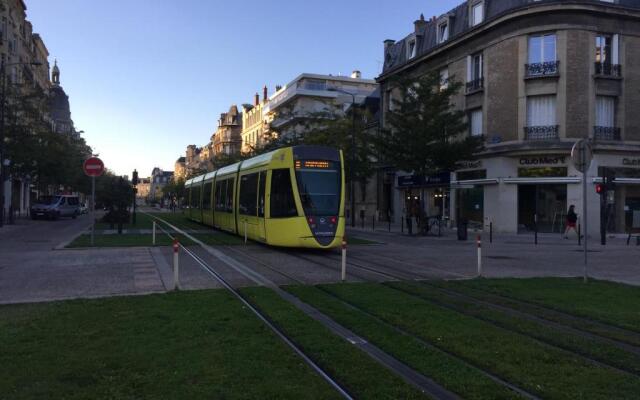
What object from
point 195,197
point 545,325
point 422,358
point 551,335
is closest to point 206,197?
point 195,197

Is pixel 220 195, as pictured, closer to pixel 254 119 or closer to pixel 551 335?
pixel 551 335

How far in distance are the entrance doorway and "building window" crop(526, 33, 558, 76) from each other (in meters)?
6.41

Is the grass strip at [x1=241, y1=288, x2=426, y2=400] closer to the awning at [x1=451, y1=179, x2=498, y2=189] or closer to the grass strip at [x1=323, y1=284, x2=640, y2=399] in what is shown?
the grass strip at [x1=323, y1=284, x2=640, y2=399]

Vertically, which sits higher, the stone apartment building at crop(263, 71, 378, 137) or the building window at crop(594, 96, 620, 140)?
the stone apartment building at crop(263, 71, 378, 137)

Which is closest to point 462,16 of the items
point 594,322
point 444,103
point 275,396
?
point 444,103

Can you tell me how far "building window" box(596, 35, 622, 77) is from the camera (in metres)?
30.4

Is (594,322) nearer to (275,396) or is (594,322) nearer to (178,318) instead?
(275,396)

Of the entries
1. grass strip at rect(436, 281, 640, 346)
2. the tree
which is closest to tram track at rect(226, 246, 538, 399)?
grass strip at rect(436, 281, 640, 346)

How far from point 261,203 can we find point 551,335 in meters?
12.9

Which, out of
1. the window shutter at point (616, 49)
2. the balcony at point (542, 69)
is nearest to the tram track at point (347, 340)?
the balcony at point (542, 69)

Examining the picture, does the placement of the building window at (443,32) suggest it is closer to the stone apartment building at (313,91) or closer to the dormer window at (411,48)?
the dormer window at (411,48)

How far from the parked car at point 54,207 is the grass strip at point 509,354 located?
131 ft

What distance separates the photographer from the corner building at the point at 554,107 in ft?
97.7

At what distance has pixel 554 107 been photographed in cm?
3034
